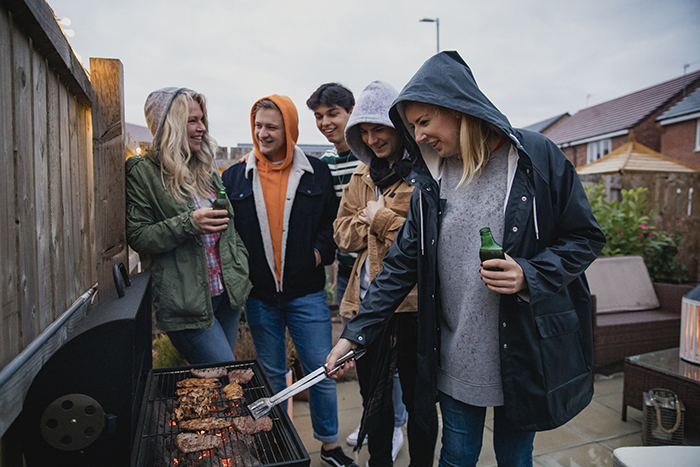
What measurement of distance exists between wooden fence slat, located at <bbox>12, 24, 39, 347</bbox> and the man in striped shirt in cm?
A: 187

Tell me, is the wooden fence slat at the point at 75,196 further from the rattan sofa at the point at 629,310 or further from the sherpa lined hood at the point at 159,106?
the rattan sofa at the point at 629,310

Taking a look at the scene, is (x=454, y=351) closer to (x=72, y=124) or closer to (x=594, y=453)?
(x=72, y=124)

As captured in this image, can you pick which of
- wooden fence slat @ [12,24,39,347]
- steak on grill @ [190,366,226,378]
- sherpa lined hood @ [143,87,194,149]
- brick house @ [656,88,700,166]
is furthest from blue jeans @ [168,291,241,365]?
brick house @ [656,88,700,166]

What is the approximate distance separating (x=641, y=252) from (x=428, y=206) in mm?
5433

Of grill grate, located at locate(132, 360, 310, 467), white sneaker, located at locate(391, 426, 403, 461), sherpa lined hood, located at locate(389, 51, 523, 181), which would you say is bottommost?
white sneaker, located at locate(391, 426, 403, 461)

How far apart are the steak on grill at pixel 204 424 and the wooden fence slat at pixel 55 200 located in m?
0.59

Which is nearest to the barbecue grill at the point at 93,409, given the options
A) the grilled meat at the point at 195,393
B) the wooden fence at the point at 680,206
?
the grilled meat at the point at 195,393

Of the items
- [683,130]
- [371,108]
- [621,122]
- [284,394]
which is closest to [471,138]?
[371,108]

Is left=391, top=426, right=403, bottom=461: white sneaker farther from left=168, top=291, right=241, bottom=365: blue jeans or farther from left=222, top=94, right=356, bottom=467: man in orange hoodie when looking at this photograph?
left=168, top=291, right=241, bottom=365: blue jeans

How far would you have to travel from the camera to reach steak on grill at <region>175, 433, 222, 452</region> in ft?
4.60

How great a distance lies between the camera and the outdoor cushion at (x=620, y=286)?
4.68 m

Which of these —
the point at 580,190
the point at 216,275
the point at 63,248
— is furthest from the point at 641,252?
the point at 63,248

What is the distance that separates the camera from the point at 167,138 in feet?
7.22

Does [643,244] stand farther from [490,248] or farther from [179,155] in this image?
[179,155]
